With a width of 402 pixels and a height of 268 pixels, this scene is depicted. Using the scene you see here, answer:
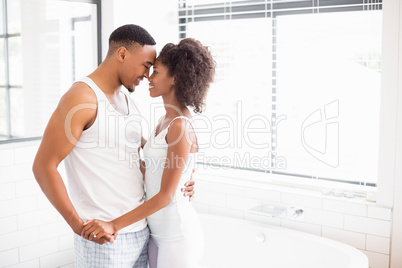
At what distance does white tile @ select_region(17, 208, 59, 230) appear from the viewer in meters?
2.84

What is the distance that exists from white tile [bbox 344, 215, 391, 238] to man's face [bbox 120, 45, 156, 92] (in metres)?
1.60

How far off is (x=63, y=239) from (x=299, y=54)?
2029 mm

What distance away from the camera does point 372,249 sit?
2662 millimetres

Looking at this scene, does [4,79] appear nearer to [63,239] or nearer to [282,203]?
[63,239]

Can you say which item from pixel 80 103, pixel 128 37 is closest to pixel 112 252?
pixel 80 103

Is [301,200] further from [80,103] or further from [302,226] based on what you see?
[80,103]

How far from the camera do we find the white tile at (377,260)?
8.58 feet

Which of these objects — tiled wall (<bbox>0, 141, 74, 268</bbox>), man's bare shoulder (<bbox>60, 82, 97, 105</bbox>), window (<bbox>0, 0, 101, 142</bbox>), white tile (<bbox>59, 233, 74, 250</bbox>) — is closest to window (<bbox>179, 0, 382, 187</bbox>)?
window (<bbox>0, 0, 101, 142</bbox>)

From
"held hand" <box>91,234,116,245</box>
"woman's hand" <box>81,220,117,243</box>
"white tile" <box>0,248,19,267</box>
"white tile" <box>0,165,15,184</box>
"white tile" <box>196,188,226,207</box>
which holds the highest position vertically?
"white tile" <box>0,165,15,184</box>

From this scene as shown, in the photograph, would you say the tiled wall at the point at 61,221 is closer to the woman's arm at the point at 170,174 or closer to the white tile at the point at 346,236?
the white tile at the point at 346,236

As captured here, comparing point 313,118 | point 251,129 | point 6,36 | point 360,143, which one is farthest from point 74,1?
point 360,143

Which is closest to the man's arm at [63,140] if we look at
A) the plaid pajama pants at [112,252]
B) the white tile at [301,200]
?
the plaid pajama pants at [112,252]

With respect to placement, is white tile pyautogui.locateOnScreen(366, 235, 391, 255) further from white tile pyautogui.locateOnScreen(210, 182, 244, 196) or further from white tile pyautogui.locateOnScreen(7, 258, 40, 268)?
white tile pyautogui.locateOnScreen(7, 258, 40, 268)

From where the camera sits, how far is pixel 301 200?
2.92 m
